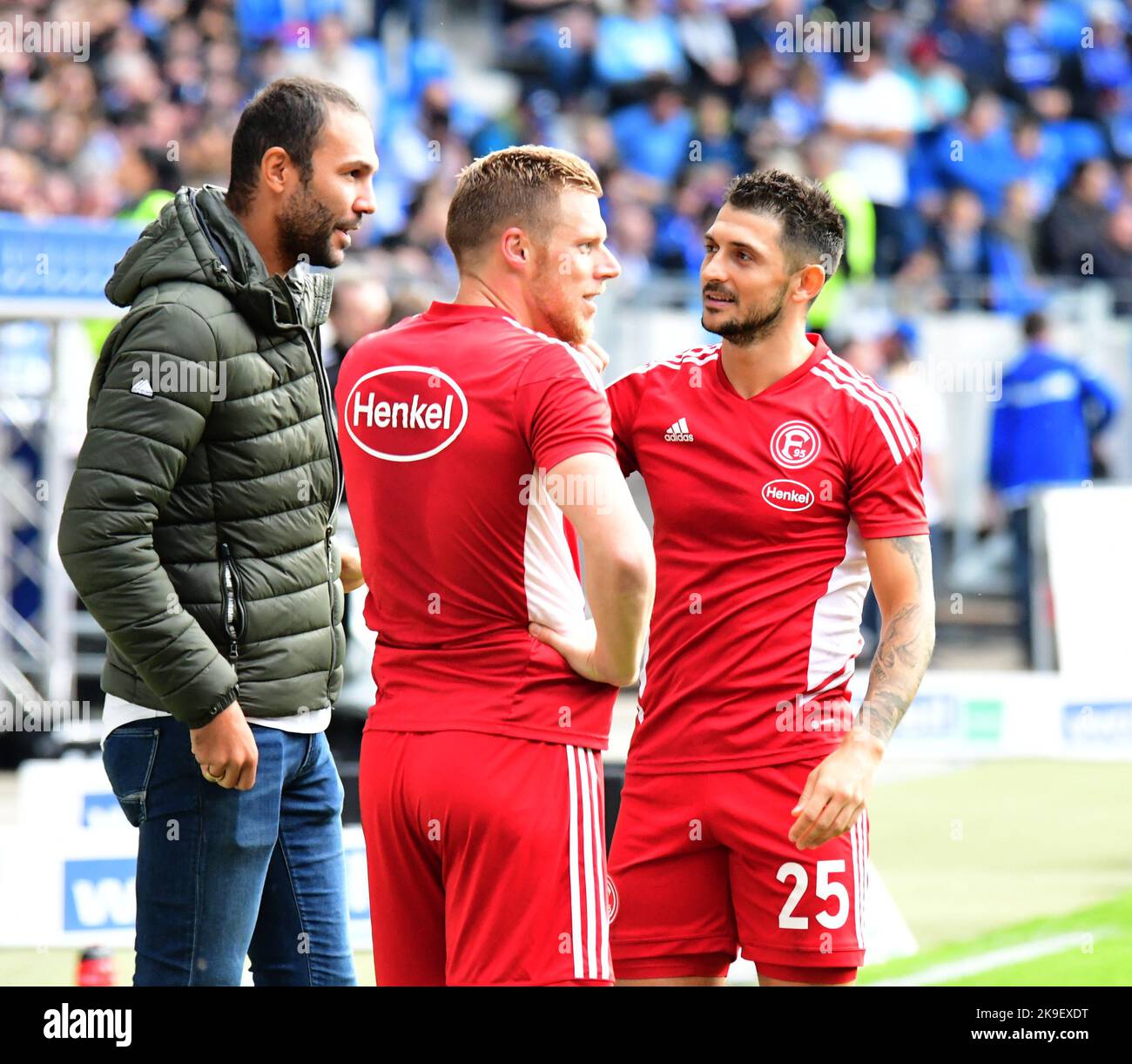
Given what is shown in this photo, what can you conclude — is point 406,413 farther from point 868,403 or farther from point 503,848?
point 868,403

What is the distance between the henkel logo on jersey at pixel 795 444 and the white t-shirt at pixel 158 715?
41.6 inches

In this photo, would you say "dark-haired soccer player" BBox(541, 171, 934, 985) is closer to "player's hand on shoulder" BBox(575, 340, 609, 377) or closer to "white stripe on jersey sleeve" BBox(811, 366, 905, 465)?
"white stripe on jersey sleeve" BBox(811, 366, 905, 465)

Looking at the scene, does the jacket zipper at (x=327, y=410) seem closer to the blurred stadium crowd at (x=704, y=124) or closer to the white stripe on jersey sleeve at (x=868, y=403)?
the white stripe on jersey sleeve at (x=868, y=403)

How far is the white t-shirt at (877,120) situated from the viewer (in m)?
Result: 15.2

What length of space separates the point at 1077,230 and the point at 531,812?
1301 centimetres

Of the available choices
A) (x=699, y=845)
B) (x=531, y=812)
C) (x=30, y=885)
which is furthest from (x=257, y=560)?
(x=30, y=885)

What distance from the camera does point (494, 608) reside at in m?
3.42

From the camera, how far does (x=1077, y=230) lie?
1535 centimetres

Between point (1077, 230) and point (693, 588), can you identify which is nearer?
point (693, 588)

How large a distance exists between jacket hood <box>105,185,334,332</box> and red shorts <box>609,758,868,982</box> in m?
1.27

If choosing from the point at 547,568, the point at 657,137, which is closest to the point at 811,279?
the point at 547,568
